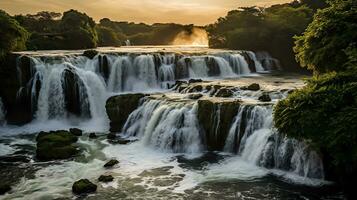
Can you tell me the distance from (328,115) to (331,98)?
0.81 m

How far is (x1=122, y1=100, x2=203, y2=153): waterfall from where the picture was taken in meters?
26.2

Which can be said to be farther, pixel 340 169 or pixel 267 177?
pixel 267 177

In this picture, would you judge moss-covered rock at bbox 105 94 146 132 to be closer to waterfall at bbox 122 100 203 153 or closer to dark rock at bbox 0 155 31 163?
waterfall at bbox 122 100 203 153

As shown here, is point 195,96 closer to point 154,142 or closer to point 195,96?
point 195,96

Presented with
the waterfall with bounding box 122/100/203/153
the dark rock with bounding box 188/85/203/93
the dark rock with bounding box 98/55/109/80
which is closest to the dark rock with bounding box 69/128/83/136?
the waterfall with bounding box 122/100/203/153

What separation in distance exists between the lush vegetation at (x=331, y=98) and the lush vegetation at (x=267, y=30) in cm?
3179

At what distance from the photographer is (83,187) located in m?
19.6

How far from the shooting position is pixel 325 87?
18297 mm

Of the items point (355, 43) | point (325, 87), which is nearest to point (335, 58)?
point (355, 43)

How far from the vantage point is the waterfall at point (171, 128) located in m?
26.2

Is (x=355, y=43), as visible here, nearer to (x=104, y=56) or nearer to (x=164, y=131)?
(x=164, y=131)

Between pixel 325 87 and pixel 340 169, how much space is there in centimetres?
385

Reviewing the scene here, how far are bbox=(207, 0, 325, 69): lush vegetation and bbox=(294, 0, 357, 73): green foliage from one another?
31401 mm

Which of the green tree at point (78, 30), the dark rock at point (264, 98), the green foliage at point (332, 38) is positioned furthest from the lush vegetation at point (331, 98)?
the green tree at point (78, 30)
